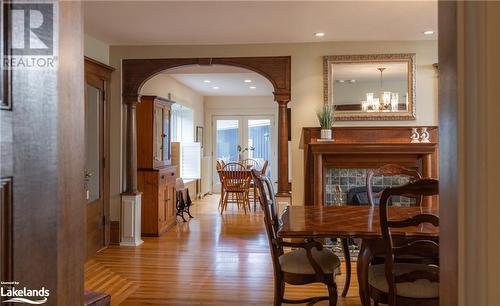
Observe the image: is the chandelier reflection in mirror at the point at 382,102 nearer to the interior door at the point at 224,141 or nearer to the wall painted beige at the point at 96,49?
the wall painted beige at the point at 96,49

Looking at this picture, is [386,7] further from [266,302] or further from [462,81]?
[462,81]

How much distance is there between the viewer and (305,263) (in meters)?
2.68

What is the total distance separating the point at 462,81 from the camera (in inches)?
27.0

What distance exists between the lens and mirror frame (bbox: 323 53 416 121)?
191 inches

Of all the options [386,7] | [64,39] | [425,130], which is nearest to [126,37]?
[386,7]

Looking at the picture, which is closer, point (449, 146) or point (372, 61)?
point (449, 146)

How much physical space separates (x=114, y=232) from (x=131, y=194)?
517 mm

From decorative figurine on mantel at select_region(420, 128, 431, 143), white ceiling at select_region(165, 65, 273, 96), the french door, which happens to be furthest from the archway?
the french door

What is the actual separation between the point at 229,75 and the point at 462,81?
6.87m

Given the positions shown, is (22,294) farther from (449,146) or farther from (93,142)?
(93,142)

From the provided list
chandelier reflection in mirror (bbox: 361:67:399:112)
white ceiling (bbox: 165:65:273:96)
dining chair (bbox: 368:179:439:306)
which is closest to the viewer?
dining chair (bbox: 368:179:439:306)

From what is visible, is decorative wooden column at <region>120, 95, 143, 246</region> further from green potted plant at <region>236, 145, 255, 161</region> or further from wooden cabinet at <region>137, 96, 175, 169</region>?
green potted plant at <region>236, 145, 255, 161</region>

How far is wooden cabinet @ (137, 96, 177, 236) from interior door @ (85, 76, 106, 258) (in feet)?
2.09

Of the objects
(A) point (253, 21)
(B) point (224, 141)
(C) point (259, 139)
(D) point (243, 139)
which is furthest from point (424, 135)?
(B) point (224, 141)
